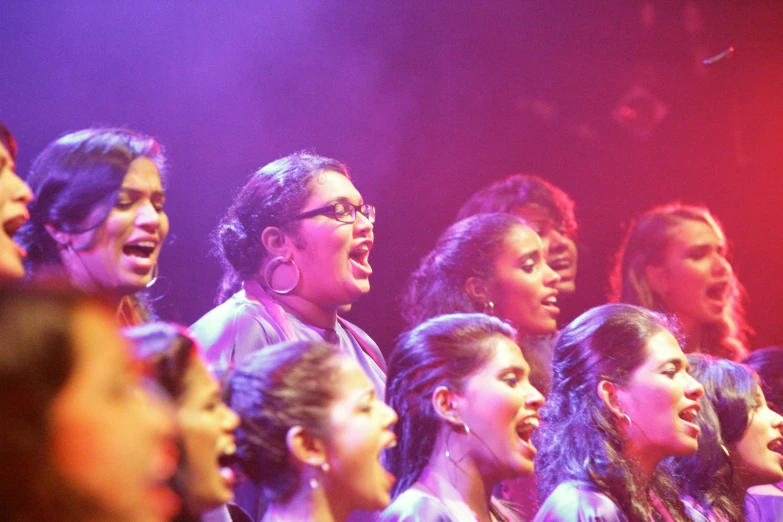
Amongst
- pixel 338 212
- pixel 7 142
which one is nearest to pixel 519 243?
pixel 338 212

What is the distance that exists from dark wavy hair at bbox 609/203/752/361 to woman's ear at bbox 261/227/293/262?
202 cm

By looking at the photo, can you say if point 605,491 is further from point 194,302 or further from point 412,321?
point 194,302

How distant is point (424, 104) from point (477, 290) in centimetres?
142

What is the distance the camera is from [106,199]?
2588 millimetres

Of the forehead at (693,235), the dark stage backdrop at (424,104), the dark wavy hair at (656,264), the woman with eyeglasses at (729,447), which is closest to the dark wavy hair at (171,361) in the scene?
the dark stage backdrop at (424,104)

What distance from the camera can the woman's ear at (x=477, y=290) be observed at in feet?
13.0

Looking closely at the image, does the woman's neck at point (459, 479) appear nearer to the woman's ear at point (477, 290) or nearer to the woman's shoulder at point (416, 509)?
the woman's shoulder at point (416, 509)

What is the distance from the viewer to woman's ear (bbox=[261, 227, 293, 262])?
132 inches

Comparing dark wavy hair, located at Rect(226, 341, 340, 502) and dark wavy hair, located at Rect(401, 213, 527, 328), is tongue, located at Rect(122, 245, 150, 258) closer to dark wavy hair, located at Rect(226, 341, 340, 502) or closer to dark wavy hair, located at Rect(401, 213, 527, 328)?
dark wavy hair, located at Rect(226, 341, 340, 502)

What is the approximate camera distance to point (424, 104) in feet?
16.5

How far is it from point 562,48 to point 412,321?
7.63 feet

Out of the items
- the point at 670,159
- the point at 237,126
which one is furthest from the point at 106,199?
the point at 670,159

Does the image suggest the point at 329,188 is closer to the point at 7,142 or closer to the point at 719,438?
the point at 7,142

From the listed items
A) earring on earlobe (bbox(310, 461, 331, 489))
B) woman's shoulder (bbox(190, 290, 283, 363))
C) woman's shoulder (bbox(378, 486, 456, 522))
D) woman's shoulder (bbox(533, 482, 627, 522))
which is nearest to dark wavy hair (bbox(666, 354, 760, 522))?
woman's shoulder (bbox(533, 482, 627, 522))
